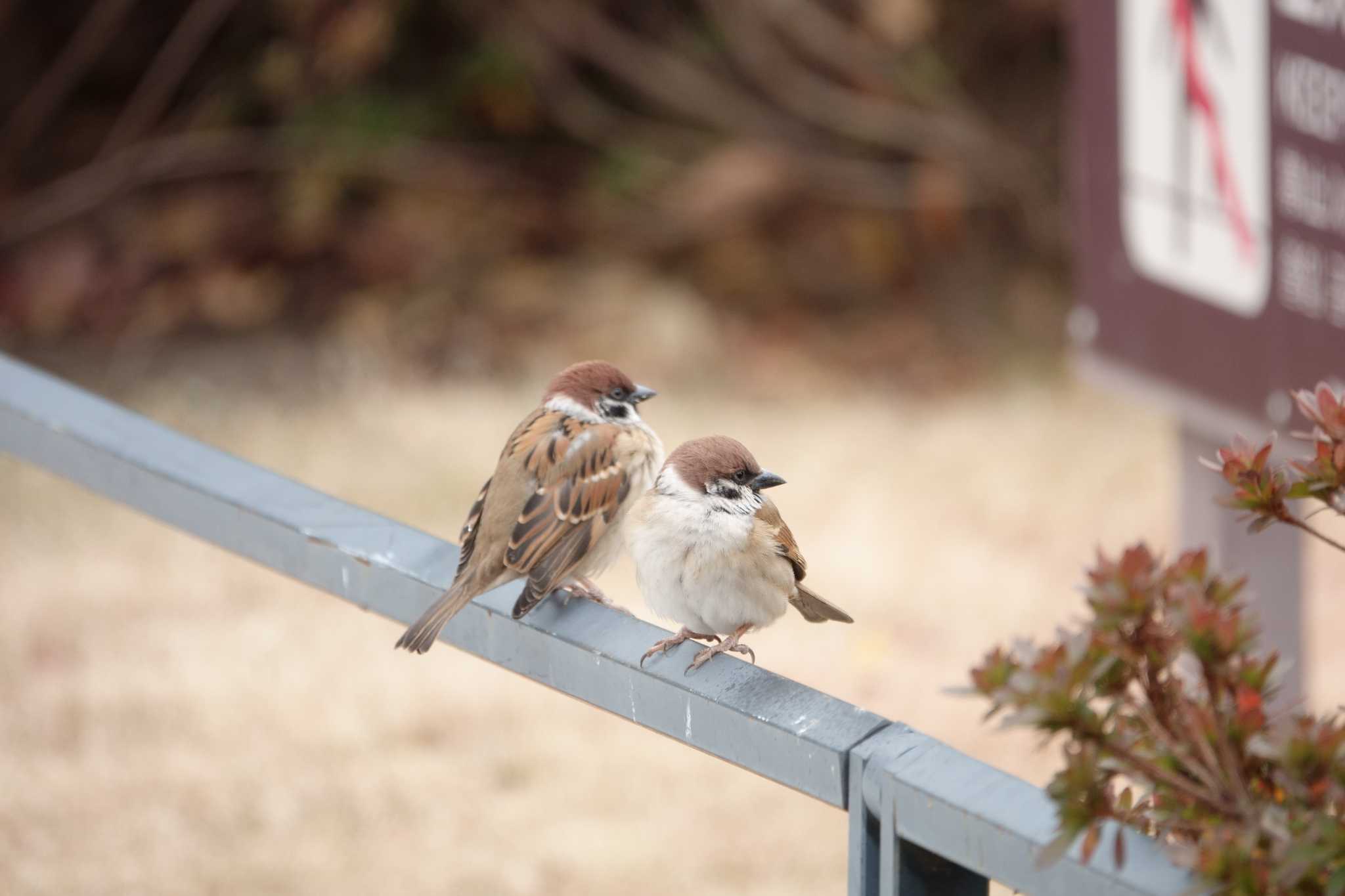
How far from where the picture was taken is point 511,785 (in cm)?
475

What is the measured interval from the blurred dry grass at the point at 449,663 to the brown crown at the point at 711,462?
195cm

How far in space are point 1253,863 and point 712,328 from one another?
6727mm

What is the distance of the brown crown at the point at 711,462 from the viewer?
2586mm

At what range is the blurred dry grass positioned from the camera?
14.4 ft

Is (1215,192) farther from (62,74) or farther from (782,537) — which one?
(62,74)

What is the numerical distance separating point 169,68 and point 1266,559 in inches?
216

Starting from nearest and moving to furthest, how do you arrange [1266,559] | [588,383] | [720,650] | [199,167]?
[720,650] < [588,383] < [1266,559] < [199,167]

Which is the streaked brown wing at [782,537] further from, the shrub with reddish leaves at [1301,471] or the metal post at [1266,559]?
the metal post at [1266,559]

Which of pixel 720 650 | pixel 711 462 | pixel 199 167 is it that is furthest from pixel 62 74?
pixel 720 650

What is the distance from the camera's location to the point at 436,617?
233 centimetres

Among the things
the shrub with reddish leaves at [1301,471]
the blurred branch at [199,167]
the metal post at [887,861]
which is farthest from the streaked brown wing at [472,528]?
the blurred branch at [199,167]

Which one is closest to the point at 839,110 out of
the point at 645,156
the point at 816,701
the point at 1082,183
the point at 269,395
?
the point at 645,156

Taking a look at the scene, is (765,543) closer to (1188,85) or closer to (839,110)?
(1188,85)

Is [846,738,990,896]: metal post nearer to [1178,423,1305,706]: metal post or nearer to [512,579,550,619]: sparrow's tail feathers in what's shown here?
[512,579,550,619]: sparrow's tail feathers
